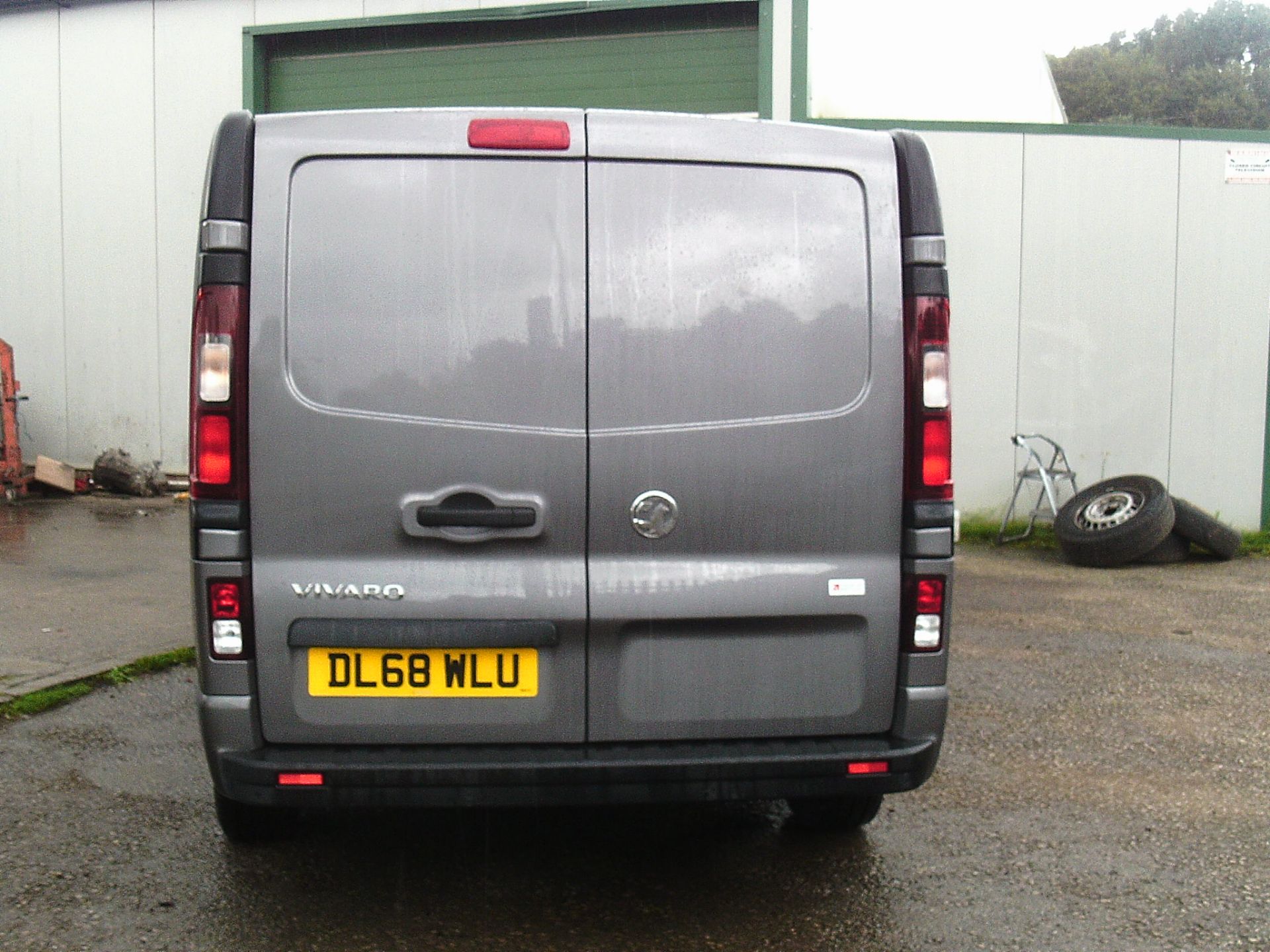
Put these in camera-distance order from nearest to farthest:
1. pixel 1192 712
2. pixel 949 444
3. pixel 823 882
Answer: pixel 949 444
pixel 823 882
pixel 1192 712

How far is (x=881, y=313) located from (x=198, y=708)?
1.94 m

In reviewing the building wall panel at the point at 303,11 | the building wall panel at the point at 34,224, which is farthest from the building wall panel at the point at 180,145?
the building wall panel at the point at 34,224

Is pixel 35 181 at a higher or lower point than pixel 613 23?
lower

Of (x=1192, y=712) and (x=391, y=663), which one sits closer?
(x=391, y=663)

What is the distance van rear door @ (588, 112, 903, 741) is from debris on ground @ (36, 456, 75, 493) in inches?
447

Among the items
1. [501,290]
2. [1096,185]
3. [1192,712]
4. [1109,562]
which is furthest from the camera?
[1096,185]

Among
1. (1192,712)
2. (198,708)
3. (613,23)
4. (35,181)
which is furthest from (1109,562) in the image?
(35,181)

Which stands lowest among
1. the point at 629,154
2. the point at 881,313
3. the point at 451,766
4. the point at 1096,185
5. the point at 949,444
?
the point at 451,766

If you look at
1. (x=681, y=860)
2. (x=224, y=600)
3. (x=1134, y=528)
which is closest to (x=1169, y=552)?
(x=1134, y=528)

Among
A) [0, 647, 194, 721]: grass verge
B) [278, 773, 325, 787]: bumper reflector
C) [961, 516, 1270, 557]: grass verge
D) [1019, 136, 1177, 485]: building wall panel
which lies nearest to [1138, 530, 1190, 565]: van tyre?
[961, 516, 1270, 557]: grass verge

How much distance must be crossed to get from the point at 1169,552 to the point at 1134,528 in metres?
0.64

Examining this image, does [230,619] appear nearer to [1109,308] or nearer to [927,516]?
[927,516]

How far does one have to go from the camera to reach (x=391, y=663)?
322 cm

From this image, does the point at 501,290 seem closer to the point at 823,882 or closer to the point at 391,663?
the point at 391,663
